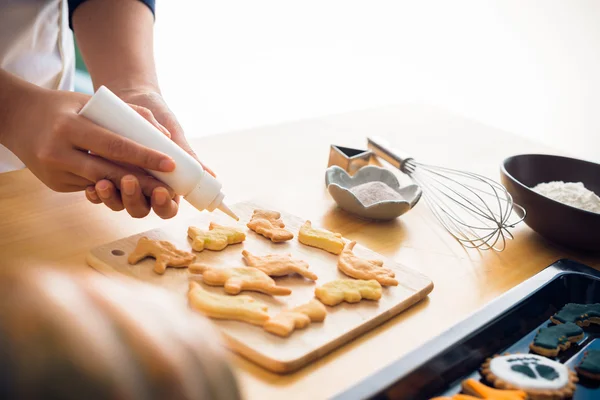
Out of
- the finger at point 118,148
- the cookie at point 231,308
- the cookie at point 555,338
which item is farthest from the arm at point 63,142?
the cookie at point 555,338

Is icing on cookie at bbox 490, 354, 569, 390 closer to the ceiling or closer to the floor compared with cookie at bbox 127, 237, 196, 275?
closer to the ceiling

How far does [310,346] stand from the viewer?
77 centimetres

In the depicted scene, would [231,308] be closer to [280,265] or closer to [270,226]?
[280,265]

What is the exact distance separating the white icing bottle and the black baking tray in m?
0.42

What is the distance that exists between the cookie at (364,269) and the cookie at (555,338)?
221mm

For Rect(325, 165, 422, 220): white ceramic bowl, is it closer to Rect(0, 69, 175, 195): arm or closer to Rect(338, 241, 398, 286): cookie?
Rect(338, 241, 398, 286): cookie

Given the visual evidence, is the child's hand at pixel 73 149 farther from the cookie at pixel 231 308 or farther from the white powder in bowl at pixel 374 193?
the white powder in bowl at pixel 374 193

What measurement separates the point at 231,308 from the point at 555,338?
1.52 ft

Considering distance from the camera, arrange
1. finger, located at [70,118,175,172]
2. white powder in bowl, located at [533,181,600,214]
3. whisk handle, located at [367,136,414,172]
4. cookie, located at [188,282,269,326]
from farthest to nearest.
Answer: whisk handle, located at [367,136,414,172], white powder in bowl, located at [533,181,600,214], finger, located at [70,118,175,172], cookie, located at [188,282,269,326]

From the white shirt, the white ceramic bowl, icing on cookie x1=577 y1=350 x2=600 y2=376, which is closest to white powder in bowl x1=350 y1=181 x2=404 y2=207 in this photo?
the white ceramic bowl

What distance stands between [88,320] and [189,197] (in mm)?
748

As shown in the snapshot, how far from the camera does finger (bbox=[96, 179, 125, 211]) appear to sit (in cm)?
96

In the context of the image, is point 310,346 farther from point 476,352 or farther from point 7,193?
point 7,193

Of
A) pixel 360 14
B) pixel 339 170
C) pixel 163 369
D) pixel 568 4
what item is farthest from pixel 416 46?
pixel 163 369
